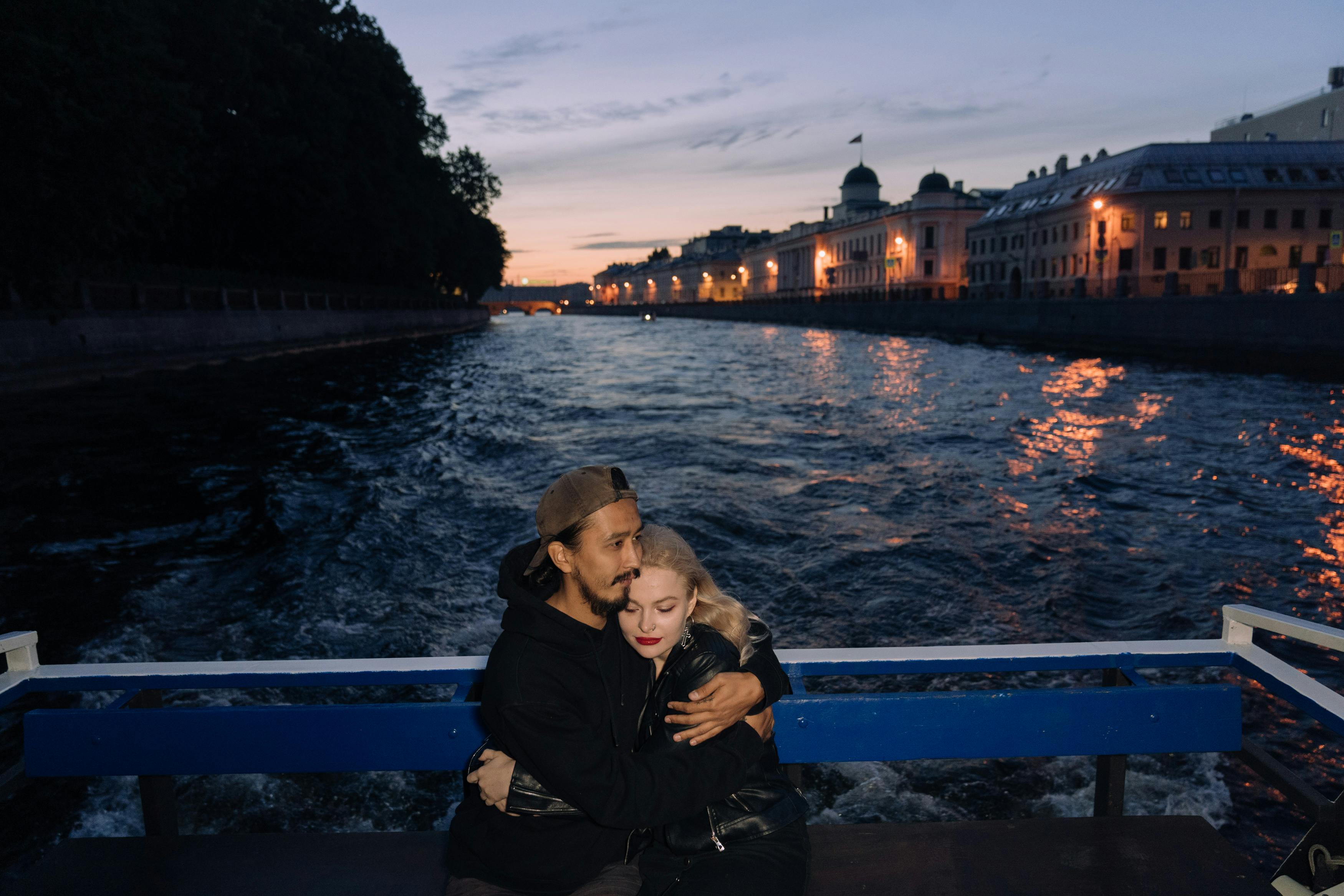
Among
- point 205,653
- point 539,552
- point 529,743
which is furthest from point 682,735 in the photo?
point 205,653

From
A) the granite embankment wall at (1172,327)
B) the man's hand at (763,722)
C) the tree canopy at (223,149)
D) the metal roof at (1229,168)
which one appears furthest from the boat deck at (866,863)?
the metal roof at (1229,168)

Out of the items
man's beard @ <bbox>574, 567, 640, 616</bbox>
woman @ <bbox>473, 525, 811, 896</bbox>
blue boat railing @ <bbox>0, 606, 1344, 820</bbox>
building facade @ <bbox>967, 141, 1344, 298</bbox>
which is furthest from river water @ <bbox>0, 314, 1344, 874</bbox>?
building facade @ <bbox>967, 141, 1344, 298</bbox>

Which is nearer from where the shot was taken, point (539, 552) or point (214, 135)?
point (539, 552)

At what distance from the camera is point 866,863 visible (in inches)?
95.7

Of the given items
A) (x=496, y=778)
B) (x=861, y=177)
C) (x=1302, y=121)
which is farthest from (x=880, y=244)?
(x=496, y=778)

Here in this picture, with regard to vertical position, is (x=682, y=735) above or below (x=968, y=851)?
above

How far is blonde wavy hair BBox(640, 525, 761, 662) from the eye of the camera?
2.16 m

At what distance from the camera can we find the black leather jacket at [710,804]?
204 cm

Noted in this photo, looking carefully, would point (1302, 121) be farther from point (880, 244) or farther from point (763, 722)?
point (763, 722)

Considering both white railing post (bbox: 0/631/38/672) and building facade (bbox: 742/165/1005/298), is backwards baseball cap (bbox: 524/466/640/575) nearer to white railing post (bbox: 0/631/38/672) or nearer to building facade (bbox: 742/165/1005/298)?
white railing post (bbox: 0/631/38/672)

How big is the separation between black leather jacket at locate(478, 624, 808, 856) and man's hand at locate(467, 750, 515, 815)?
2 cm

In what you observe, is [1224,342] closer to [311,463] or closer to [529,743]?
[311,463]

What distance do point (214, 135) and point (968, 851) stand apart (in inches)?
1477

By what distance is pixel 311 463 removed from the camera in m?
14.3
